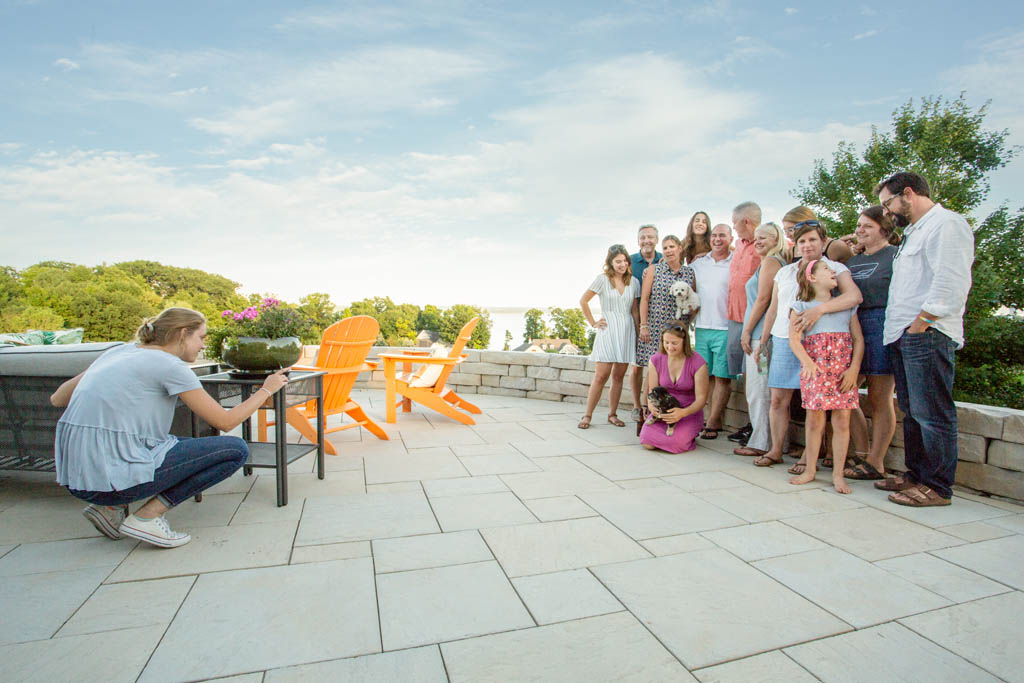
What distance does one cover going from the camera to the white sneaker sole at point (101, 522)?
2.09m

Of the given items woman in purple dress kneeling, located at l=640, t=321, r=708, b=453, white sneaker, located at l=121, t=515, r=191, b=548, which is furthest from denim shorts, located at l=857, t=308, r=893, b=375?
white sneaker, located at l=121, t=515, r=191, b=548

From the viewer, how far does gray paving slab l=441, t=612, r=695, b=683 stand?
1325 millimetres

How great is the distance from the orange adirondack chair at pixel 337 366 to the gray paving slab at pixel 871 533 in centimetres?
269

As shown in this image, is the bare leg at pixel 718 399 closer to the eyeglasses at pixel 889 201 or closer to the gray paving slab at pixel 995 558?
the eyeglasses at pixel 889 201

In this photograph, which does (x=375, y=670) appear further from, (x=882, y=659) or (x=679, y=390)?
(x=679, y=390)

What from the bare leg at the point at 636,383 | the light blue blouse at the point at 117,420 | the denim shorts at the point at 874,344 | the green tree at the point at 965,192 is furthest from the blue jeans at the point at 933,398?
the green tree at the point at 965,192

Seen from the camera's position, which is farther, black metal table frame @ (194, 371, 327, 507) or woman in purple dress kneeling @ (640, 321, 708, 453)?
woman in purple dress kneeling @ (640, 321, 708, 453)

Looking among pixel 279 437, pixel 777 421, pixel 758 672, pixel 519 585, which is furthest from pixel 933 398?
pixel 279 437

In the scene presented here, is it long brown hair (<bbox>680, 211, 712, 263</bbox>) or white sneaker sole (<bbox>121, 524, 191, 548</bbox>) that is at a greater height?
long brown hair (<bbox>680, 211, 712, 263</bbox>)

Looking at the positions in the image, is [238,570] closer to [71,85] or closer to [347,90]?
[347,90]

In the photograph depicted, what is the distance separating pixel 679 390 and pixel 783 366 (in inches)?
28.0

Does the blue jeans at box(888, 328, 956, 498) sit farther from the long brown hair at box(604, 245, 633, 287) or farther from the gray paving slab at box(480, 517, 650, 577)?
the long brown hair at box(604, 245, 633, 287)

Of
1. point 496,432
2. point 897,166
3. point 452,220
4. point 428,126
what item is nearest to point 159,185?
point 452,220

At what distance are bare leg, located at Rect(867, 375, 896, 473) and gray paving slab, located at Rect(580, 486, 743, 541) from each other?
3.83ft
